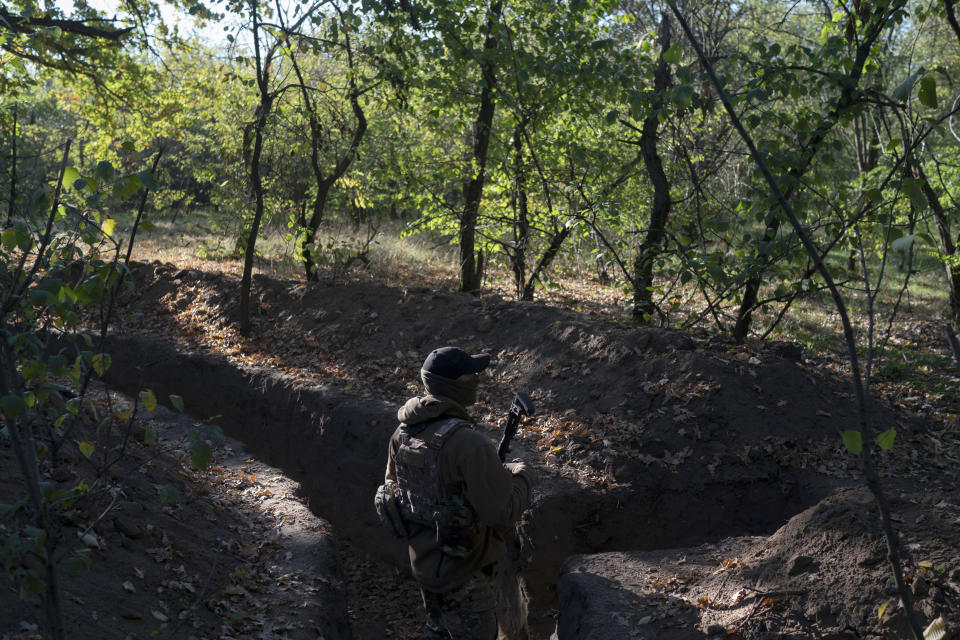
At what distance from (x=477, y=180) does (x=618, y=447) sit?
626cm

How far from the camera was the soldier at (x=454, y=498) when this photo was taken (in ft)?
12.7

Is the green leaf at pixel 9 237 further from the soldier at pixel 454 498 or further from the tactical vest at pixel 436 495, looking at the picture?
the tactical vest at pixel 436 495

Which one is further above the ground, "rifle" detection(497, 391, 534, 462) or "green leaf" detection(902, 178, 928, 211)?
"green leaf" detection(902, 178, 928, 211)

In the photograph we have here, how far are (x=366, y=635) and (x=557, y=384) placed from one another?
11.4 ft

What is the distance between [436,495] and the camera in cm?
403

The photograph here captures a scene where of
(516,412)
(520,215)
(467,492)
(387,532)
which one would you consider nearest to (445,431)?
(467,492)

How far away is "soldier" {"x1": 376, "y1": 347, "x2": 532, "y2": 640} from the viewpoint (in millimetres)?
3885

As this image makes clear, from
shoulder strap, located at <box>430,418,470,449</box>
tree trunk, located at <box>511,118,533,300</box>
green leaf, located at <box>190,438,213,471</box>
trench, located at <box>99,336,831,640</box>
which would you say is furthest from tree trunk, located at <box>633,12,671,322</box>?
green leaf, located at <box>190,438,213,471</box>

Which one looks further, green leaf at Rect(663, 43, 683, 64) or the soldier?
the soldier

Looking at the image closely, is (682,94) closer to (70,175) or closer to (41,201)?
(70,175)

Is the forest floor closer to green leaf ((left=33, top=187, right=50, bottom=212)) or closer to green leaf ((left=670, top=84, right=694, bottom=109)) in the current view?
green leaf ((left=33, top=187, right=50, bottom=212))

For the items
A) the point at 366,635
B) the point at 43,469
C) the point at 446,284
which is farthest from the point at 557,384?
the point at 446,284

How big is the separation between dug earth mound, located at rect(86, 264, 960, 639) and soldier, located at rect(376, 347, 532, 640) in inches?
32.0

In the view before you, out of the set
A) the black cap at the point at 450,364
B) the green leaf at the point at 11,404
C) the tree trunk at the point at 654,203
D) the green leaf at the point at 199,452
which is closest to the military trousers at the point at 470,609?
the black cap at the point at 450,364
